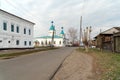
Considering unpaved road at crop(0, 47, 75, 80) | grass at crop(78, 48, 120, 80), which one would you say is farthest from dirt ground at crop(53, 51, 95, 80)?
unpaved road at crop(0, 47, 75, 80)

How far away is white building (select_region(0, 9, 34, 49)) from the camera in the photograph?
3691 cm

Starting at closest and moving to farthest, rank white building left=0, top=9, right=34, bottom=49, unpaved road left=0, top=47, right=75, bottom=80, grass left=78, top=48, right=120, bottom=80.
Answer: grass left=78, top=48, right=120, bottom=80 → unpaved road left=0, top=47, right=75, bottom=80 → white building left=0, top=9, right=34, bottom=49

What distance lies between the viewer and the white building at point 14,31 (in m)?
36.9

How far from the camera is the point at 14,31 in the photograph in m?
42.1

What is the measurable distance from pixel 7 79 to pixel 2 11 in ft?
99.0

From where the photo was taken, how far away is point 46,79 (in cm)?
853

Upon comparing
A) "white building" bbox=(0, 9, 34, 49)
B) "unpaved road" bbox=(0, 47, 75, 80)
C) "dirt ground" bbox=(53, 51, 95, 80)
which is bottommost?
"dirt ground" bbox=(53, 51, 95, 80)

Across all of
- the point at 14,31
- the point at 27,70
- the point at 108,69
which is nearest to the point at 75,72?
the point at 108,69

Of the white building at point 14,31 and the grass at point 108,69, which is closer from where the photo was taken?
the grass at point 108,69

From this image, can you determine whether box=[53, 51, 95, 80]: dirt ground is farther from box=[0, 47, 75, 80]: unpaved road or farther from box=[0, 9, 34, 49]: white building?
box=[0, 9, 34, 49]: white building

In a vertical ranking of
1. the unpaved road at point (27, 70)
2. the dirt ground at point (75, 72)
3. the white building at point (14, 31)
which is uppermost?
the white building at point (14, 31)

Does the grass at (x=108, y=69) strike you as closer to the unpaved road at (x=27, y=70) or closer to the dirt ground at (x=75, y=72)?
the dirt ground at (x=75, y=72)

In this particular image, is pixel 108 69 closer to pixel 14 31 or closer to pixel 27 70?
pixel 27 70

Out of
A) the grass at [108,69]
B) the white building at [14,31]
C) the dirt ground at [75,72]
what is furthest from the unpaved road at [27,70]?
the white building at [14,31]
